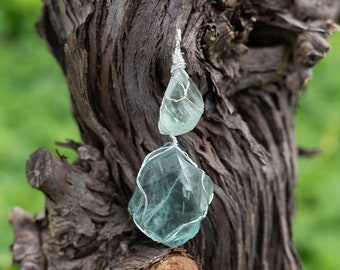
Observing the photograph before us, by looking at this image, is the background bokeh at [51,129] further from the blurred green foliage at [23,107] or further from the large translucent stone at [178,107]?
the large translucent stone at [178,107]

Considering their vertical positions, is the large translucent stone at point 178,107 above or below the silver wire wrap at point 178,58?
below

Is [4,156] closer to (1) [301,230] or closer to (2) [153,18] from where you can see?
(1) [301,230]

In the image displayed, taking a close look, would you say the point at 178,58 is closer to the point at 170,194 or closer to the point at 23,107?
the point at 170,194

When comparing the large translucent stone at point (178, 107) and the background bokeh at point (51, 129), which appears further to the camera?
the background bokeh at point (51, 129)

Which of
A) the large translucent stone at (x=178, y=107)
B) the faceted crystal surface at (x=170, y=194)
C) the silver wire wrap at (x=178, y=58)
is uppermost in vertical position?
the silver wire wrap at (x=178, y=58)

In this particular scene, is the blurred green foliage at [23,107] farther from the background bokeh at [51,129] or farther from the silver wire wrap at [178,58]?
the silver wire wrap at [178,58]

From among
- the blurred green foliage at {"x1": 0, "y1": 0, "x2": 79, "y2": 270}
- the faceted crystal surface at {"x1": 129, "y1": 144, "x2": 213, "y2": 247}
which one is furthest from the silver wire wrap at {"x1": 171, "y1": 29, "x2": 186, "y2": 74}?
the blurred green foliage at {"x1": 0, "y1": 0, "x2": 79, "y2": 270}

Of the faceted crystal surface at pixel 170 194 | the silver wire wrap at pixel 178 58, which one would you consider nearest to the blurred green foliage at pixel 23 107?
the faceted crystal surface at pixel 170 194
